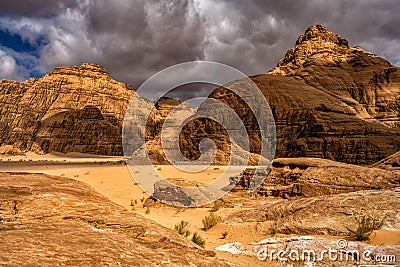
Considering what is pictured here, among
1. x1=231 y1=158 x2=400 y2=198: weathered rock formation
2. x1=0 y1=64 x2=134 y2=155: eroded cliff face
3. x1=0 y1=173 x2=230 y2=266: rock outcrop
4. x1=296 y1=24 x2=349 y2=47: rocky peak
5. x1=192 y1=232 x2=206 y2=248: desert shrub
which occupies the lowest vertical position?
x1=192 y1=232 x2=206 y2=248: desert shrub

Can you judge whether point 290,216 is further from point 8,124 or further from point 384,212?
point 8,124

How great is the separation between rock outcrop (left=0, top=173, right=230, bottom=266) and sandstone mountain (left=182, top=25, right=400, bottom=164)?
106 ft

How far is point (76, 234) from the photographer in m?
3.00

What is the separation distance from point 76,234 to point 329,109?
47212 mm

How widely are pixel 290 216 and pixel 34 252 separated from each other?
6760 millimetres

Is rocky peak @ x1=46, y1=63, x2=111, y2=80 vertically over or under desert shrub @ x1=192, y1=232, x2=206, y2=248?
over

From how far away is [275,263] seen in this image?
17.4ft

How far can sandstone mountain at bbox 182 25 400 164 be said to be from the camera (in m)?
38.5

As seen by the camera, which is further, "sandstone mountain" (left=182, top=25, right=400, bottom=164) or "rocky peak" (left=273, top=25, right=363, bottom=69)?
"rocky peak" (left=273, top=25, right=363, bottom=69)

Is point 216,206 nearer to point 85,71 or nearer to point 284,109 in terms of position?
point 284,109

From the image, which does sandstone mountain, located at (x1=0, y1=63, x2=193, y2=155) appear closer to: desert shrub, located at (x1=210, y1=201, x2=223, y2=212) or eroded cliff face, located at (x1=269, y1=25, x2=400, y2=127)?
eroded cliff face, located at (x1=269, y1=25, x2=400, y2=127)

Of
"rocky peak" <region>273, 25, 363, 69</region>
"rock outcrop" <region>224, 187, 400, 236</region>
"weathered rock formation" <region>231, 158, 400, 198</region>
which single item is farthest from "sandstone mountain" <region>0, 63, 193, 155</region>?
"rock outcrop" <region>224, 187, 400, 236</region>

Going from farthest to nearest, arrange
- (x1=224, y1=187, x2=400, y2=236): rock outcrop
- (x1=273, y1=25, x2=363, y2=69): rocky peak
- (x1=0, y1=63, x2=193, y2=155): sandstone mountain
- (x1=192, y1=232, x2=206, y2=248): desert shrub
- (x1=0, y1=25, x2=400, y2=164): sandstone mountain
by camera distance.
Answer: (x1=0, y1=63, x2=193, y2=155): sandstone mountain → (x1=273, y1=25, x2=363, y2=69): rocky peak → (x1=0, y1=25, x2=400, y2=164): sandstone mountain → (x1=192, y1=232, x2=206, y2=248): desert shrub → (x1=224, y1=187, x2=400, y2=236): rock outcrop

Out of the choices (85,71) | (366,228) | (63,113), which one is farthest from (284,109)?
(85,71)
